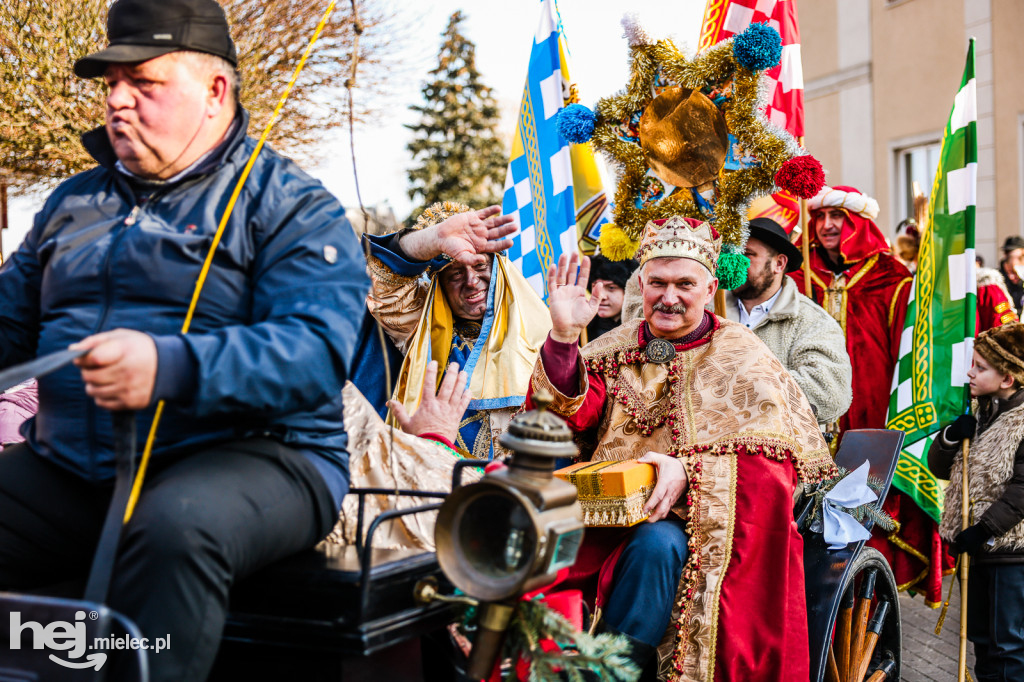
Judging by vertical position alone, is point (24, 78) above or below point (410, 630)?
above

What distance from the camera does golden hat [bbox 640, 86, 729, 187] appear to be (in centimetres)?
362

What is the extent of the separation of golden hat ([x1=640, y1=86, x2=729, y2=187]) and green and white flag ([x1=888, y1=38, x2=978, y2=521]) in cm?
140

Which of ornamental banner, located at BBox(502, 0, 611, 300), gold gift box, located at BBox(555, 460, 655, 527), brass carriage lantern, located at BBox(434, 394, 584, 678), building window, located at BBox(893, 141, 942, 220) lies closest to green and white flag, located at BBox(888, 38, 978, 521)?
ornamental banner, located at BBox(502, 0, 611, 300)

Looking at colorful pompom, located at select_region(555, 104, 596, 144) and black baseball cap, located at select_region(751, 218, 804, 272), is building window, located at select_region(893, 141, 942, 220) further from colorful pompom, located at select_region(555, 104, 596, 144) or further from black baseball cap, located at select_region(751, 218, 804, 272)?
colorful pompom, located at select_region(555, 104, 596, 144)

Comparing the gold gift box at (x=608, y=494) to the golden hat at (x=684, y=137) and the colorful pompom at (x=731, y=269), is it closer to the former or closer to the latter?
the colorful pompom at (x=731, y=269)

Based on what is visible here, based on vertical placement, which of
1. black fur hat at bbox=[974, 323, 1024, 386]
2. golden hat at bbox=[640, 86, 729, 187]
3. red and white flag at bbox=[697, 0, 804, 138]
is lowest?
black fur hat at bbox=[974, 323, 1024, 386]

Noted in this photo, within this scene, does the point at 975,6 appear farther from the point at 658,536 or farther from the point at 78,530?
the point at 78,530

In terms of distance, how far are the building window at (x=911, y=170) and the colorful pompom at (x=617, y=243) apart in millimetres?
10617

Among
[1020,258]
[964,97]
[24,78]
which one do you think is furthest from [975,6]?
[24,78]

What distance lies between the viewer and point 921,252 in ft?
15.0

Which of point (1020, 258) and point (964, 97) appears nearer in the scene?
point (964, 97)

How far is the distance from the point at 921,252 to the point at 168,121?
3876 millimetres

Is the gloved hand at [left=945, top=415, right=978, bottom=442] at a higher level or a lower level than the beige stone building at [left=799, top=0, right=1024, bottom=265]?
lower

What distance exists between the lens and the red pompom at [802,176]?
3.33m
